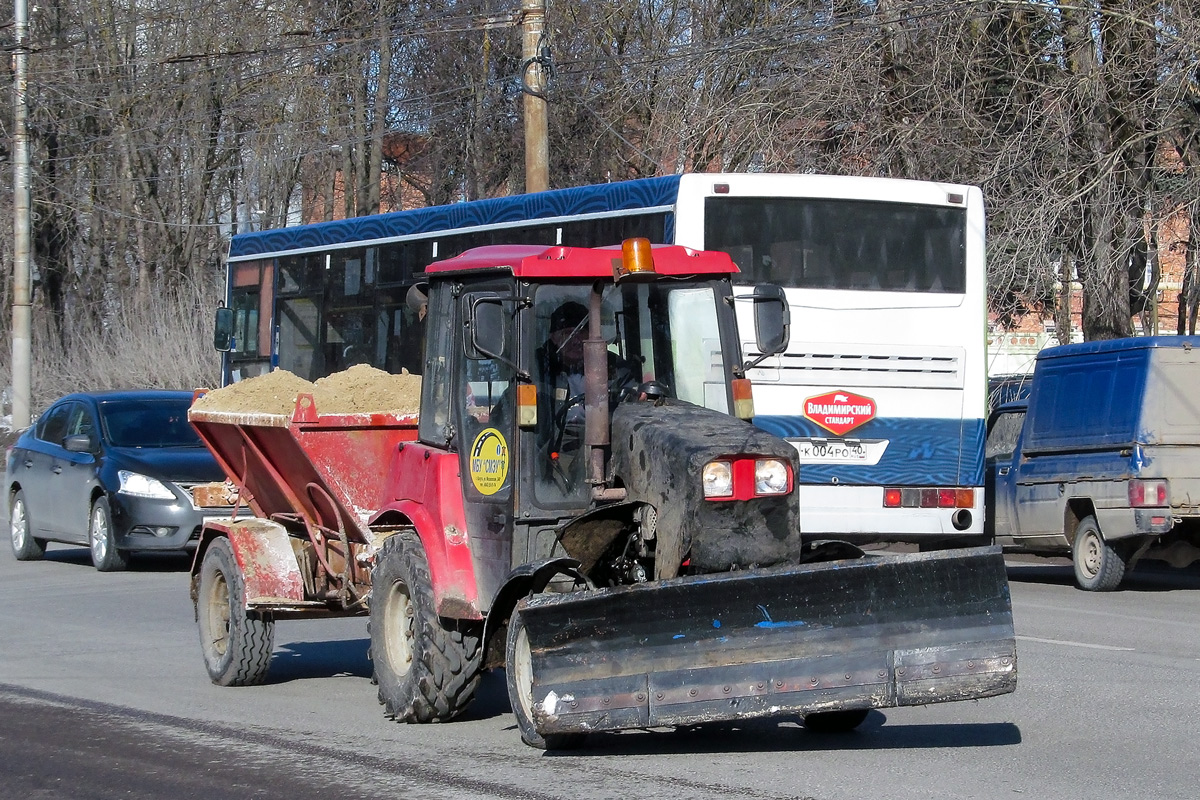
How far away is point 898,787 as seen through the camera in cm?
608

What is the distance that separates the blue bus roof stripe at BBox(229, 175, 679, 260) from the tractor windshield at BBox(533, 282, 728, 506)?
186 inches

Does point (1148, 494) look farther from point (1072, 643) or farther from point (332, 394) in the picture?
point (332, 394)

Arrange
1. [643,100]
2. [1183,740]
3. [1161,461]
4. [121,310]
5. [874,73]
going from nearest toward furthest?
[1183,740] < [1161,461] < [874,73] < [643,100] < [121,310]

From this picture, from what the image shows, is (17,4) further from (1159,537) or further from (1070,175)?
(1159,537)

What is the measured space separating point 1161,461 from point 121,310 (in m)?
29.0

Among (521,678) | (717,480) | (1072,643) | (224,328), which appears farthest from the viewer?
(224,328)

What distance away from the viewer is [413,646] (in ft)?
24.3

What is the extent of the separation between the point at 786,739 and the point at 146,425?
1023 centimetres

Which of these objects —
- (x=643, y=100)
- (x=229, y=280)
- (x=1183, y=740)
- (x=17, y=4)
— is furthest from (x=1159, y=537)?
(x=17, y=4)

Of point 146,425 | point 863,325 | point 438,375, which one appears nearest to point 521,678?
point 438,375

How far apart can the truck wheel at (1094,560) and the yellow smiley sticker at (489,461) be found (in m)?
8.19

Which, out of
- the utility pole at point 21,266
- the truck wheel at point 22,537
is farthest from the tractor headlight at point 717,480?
the utility pole at point 21,266

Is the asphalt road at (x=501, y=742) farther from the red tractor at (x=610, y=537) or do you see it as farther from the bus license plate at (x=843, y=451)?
the bus license plate at (x=843, y=451)

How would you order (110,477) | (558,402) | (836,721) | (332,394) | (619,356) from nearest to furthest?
1. (558,402)
2. (619,356)
3. (836,721)
4. (332,394)
5. (110,477)
